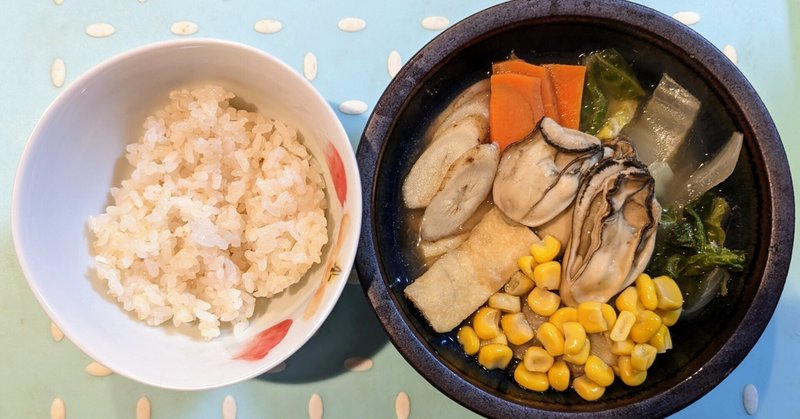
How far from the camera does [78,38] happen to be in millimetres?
1624

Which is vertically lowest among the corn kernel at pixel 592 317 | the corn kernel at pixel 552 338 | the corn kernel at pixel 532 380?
the corn kernel at pixel 532 380

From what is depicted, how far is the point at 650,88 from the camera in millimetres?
1501

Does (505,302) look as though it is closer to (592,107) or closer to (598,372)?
(598,372)

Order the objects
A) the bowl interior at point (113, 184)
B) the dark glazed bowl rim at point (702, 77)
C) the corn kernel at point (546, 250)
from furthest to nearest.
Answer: the corn kernel at point (546, 250), the dark glazed bowl rim at point (702, 77), the bowl interior at point (113, 184)

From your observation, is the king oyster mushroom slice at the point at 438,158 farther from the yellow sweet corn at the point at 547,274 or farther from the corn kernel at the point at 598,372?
the corn kernel at the point at 598,372

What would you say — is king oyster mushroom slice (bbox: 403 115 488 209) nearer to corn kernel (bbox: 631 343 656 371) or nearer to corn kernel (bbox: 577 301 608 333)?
corn kernel (bbox: 577 301 608 333)

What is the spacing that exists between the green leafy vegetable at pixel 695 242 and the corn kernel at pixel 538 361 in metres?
0.33

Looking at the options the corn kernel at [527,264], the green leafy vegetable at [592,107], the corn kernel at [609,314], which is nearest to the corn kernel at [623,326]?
the corn kernel at [609,314]

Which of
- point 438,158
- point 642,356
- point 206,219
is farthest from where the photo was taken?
point 438,158

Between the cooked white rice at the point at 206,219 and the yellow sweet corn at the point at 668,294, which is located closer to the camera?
the cooked white rice at the point at 206,219

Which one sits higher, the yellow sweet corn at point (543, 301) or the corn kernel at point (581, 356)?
the yellow sweet corn at point (543, 301)

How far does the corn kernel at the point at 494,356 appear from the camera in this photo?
1.42 m

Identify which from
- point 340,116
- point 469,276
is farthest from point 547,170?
point 340,116

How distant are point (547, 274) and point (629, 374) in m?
0.29
